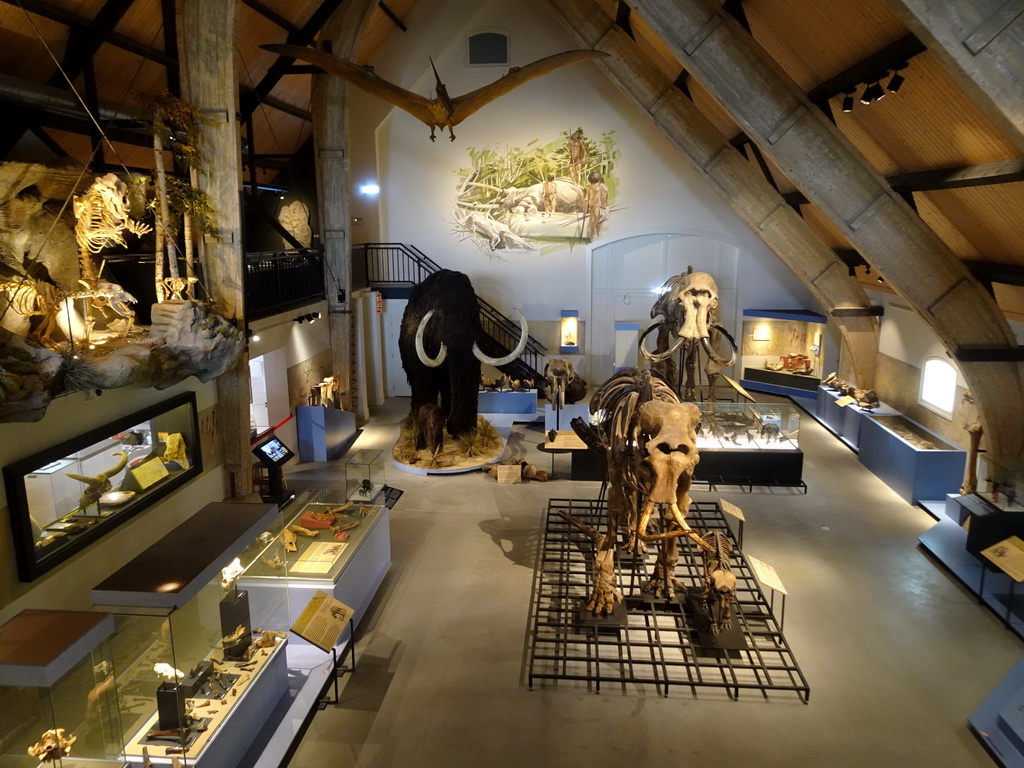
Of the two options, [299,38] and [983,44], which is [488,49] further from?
[983,44]

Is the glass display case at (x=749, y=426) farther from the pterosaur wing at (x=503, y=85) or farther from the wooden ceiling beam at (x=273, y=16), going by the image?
the wooden ceiling beam at (x=273, y=16)

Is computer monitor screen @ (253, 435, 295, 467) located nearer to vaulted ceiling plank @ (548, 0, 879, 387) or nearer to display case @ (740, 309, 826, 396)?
vaulted ceiling plank @ (548, 0, 879, 387)

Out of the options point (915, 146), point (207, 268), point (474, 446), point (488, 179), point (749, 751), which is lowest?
point (749, 751)

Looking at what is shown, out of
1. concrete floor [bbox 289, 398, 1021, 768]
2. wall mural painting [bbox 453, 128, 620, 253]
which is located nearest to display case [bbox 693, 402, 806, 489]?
concrete floor [bbox 289, 398, 1021, 768]

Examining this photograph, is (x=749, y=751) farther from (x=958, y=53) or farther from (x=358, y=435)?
(x=358, y=435)

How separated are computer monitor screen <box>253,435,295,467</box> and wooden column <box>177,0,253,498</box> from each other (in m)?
0.19

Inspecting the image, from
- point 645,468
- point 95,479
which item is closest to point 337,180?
point 95,479

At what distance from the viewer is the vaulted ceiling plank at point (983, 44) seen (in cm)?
464

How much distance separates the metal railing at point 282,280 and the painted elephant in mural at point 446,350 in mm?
1963

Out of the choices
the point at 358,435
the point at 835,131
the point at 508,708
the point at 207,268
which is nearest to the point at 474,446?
the point at 358,435

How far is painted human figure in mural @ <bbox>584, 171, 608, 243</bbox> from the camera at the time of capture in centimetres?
1502

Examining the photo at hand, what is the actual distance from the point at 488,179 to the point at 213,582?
12.1 metres

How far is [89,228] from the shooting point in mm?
6215

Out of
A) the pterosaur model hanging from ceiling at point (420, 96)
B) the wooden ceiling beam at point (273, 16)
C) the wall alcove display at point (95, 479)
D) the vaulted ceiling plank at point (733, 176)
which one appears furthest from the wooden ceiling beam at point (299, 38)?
the wall alcove display at point (95, 479)
